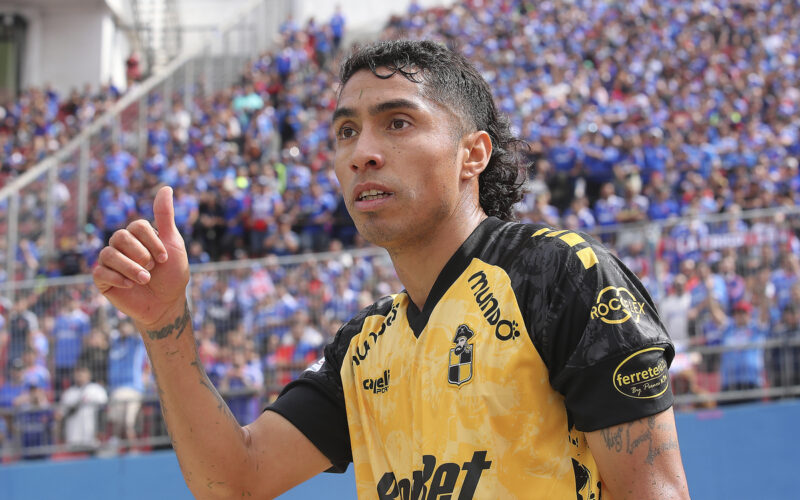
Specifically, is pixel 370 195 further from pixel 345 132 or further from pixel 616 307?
pixel 616 307

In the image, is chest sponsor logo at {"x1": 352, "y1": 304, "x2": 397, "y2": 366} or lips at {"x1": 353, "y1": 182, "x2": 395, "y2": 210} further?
chest sponsor logo at {"x1": 352, "y1": 304, "x2": 397, "y2": 366}

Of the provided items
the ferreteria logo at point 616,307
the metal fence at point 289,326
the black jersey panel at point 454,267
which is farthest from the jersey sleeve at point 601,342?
the metal fence at point 289,326

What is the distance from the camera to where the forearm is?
7.23 feet

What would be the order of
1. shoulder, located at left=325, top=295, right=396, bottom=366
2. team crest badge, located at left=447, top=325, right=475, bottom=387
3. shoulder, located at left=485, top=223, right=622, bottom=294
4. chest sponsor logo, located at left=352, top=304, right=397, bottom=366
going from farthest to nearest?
shoulder, located at left=325, top=295, right=396, bottom=366
chest sponsor logo, located at left=352, top=304, right=397, bottom=366
team crest badge, located at left=447, top=325, right=475, bottom=387
shoulder, located at left=485, top=223, right=622, bottom=294

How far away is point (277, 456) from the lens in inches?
95.3

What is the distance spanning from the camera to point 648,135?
1311cm

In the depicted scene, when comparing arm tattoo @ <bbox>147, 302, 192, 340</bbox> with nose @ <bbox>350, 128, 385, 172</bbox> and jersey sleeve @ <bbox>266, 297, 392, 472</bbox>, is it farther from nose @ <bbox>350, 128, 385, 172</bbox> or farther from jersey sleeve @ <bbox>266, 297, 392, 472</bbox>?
nose @ <bbox>350, 128, 385, 172</bbox>

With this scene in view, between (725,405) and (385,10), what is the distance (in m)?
19.6

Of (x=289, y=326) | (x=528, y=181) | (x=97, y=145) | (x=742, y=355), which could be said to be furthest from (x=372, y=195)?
(x=97, y=145)

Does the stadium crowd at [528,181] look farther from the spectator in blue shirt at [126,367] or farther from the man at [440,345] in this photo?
the man at [440,345]

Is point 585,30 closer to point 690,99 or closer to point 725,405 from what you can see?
point 690,99

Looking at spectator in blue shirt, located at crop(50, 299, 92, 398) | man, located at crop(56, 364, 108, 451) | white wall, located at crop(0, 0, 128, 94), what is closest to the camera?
man, located at crop(56, 364, 108, 451)

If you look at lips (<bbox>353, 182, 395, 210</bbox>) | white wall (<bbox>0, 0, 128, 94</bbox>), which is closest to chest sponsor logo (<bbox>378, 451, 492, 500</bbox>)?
lips (<bbox>353, 182, 395, 210</bbox>)

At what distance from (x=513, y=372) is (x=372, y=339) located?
0.60 meters
